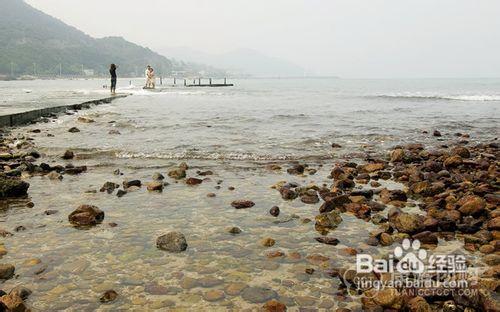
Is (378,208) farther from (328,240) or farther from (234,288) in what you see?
(234,288)

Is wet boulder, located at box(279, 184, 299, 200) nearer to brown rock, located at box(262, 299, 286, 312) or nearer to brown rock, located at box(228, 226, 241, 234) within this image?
brown rock, located at box(228, 226, 241, 234)

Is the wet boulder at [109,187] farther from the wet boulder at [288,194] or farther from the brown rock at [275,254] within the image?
the brown rock at [275,254]

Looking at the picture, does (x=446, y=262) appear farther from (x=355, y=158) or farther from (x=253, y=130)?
(x=253, y=130)

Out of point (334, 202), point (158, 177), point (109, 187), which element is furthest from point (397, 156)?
point (109, 187)

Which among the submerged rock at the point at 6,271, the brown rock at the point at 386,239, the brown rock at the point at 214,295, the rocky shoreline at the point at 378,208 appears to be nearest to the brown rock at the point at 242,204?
the rocky shoreline at the point at 378,208

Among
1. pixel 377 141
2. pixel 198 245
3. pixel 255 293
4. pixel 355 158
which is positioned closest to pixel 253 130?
pixel 377 141

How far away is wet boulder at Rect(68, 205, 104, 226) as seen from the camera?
7250 mm

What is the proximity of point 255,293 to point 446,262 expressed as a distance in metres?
2.87

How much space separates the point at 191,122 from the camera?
24.8 m

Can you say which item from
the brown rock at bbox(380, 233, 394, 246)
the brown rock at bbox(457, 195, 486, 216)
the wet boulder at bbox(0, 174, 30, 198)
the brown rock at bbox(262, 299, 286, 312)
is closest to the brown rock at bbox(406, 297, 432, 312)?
the brown rock at bbox(262, 299, 286, 312)

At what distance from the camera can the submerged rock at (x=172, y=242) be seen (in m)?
6.19

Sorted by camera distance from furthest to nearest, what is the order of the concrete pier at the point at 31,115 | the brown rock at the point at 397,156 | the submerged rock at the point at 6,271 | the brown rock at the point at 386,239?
the concrete pier at the point at 31,115
the brown rock at the point at 397,156
the brown rock at the point at 386,239
the submerged rock at the point at 6,271

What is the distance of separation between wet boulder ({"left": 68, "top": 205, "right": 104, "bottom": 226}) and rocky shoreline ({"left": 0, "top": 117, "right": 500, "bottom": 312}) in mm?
18

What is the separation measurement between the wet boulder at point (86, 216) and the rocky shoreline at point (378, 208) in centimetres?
2
